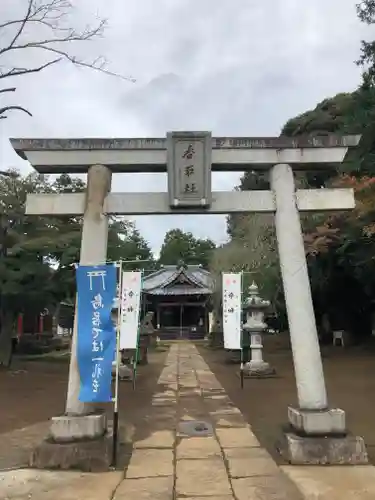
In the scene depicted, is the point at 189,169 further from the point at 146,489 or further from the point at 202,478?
the point at 146,489

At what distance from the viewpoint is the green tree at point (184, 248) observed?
60013mm

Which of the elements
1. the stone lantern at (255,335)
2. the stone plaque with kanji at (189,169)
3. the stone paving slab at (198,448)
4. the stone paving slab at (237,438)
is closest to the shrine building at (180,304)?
the stone lantern at (255,335)

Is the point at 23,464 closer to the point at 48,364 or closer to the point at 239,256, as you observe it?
the point at 48,364

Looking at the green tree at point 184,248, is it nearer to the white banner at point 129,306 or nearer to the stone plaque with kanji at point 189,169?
the white banner at point 129,306

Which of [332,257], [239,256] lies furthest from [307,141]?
[239,256]

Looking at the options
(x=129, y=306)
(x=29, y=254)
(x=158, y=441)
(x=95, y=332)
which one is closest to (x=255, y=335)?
(x=129, y=306)

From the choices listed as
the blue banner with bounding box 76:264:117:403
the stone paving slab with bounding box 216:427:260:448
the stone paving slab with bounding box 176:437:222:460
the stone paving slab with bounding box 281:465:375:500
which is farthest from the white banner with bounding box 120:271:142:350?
the stone paving slab with bounding box 281:465:375:500

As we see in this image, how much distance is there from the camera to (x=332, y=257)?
19406 millimetres

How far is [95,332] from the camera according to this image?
17.6ft

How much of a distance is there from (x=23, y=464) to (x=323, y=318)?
2152cm

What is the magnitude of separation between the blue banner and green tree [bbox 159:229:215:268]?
53.7m

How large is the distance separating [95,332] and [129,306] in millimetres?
5053

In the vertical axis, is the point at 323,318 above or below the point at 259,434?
above

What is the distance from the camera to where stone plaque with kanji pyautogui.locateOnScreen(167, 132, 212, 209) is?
602 centimetres
